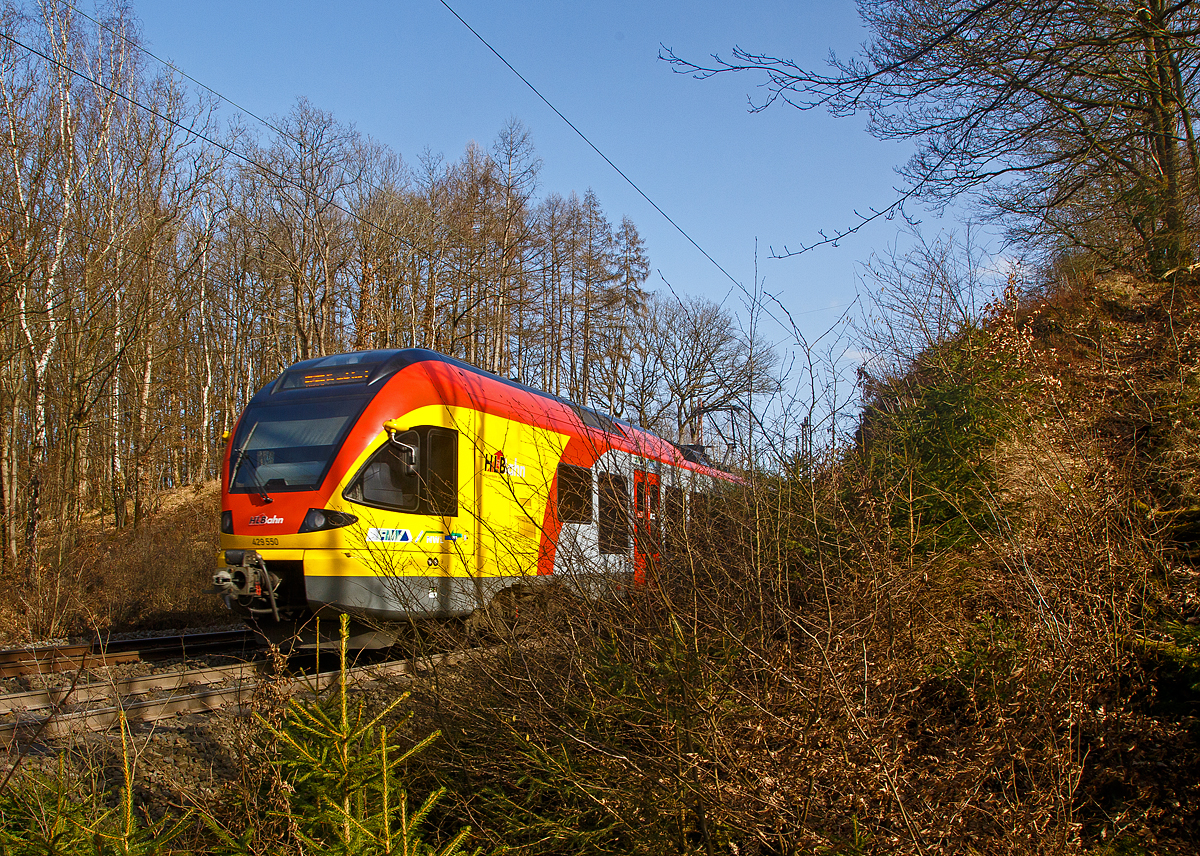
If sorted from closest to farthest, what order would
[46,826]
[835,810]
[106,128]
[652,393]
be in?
[46,826] < [835,810] < [652,393] < [106,128]

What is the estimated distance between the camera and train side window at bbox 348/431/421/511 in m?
6.79

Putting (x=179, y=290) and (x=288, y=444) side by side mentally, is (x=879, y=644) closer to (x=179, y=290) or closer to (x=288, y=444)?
(x=288, y=444)

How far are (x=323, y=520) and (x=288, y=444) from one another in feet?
3.21

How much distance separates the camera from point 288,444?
23.4 ft

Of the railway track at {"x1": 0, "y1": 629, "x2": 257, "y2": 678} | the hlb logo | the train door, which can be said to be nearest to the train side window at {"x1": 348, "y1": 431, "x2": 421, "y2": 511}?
the hlb logo

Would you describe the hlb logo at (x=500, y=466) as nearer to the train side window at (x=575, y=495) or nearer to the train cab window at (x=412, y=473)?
the train cab window at (x=412, y=473)

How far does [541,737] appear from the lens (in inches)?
134

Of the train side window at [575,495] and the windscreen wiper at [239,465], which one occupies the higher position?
the windscreen wiper at [239,465]

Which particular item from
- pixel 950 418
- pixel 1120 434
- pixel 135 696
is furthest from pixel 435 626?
pixel 1120 434

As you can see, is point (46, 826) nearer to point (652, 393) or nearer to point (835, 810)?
point (835, 810)

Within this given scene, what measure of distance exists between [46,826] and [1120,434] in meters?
7.09

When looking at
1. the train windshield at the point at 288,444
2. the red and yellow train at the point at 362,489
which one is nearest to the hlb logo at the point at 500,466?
the red and yellow train at the point at 362,489

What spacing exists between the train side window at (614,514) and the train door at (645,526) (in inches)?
3.3

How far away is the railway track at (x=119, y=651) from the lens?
23.3ft
